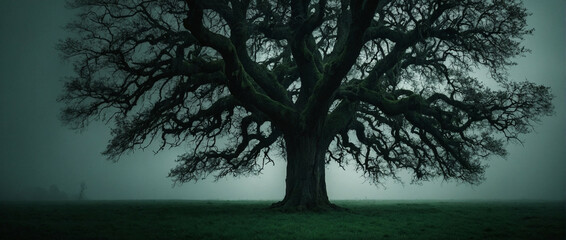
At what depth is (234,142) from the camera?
21.2 meters

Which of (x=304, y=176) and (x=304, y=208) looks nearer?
(x=304, y=208)

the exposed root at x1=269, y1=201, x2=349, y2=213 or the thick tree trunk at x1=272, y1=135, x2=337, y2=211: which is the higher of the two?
the thick tree trunk at x1=272, y1=135, x2=337, y2=211

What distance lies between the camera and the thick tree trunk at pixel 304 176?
1553 cm

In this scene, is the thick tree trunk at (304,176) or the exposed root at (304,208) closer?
the exposed root at (304,208)

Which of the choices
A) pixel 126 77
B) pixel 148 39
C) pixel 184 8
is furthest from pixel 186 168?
pixel 184 8

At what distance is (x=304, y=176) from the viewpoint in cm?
1590

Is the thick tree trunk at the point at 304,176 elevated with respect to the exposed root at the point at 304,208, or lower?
elevated

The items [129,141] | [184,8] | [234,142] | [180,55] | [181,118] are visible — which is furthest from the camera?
[234,142]

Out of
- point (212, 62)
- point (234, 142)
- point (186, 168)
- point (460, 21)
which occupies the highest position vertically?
point (460, 21)

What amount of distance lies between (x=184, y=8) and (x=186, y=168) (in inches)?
379

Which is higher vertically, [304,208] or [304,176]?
[304,176]

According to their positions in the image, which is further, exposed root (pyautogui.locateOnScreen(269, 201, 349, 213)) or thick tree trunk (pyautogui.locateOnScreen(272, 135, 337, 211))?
thick tree trunk (pyautogui.locateOnScreen(272, 135, 337, 211))

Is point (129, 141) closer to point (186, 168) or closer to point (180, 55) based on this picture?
point (186, 168)

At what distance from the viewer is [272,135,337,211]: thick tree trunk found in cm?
1553
